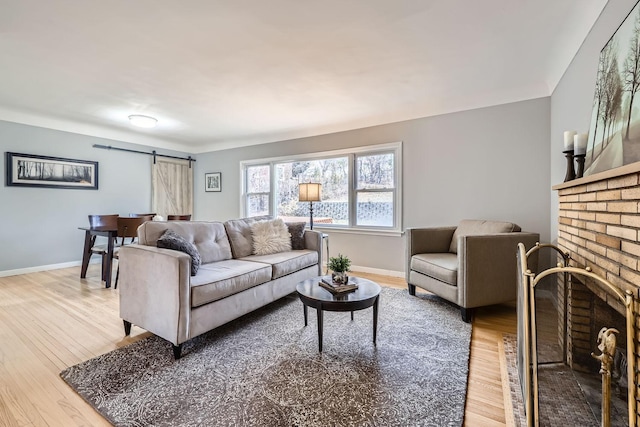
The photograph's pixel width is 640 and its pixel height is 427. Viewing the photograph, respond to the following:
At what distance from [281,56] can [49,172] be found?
4.22 meters

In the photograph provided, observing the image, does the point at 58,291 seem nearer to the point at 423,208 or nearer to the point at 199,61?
the point at 199,61

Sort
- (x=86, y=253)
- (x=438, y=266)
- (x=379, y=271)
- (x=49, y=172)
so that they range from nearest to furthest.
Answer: (x=438, y=266) < (x=86, y=253) < (x=379, y=271) < (x=49, y=172)

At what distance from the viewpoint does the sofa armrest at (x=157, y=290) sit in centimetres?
185

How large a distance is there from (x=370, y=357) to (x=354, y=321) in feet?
→ 1.89

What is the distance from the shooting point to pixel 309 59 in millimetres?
2490

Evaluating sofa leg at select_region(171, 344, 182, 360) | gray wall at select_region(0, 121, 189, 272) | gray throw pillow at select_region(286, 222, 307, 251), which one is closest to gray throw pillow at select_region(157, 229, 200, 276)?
sofa leg at select_region(171, 344, 182, 360)

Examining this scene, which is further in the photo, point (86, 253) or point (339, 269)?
point (86, 253)

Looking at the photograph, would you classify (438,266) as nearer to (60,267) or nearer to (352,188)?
(352,188)

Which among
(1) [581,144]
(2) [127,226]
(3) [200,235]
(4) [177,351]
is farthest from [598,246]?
(2) [127,226]

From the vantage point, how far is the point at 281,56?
8.00 feet

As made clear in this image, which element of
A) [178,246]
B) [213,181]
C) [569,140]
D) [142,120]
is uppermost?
[142,120]

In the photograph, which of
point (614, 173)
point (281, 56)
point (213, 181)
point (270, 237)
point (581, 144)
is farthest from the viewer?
point (213, 181)

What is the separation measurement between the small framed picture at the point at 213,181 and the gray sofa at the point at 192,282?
311 cm

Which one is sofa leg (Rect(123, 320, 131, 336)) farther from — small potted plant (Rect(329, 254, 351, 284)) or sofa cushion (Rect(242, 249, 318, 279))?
small potted plant (Rect(329, 254, 351, 284))
